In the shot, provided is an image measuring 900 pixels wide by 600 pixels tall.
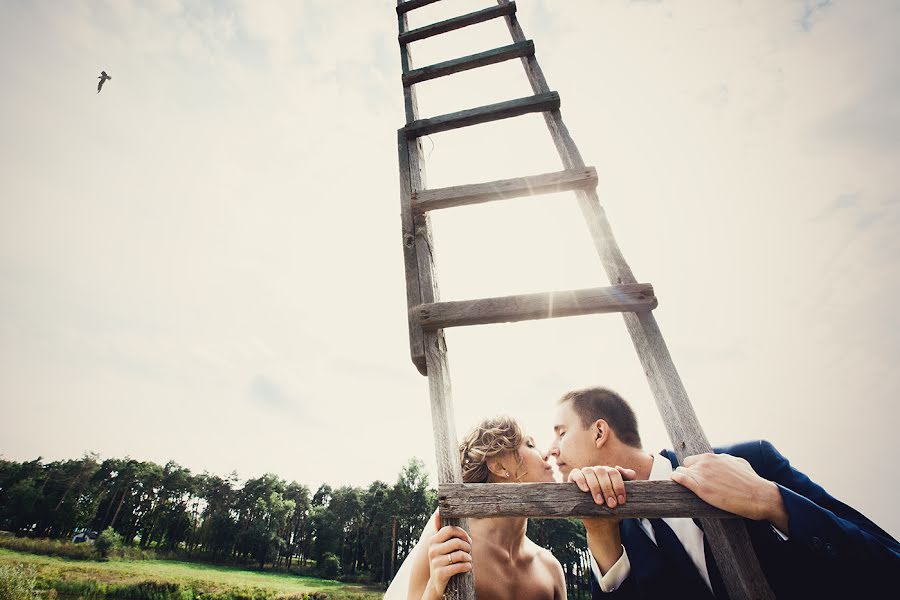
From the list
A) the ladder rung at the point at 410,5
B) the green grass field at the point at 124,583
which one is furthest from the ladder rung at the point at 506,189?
the green grass field at the point at 124,583

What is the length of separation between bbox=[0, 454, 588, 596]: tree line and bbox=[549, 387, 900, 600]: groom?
51.5 m

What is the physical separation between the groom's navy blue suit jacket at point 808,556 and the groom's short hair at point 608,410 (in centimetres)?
88

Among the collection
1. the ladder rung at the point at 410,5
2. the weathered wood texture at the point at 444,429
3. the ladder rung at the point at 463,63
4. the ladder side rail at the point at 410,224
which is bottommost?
the weathered wood texture at the point at 444,429

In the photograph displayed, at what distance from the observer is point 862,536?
1.62m

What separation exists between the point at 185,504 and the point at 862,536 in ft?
304

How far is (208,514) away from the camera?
212 ft

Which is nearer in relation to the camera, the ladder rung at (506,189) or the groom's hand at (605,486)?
the groom's hand at (605,486)

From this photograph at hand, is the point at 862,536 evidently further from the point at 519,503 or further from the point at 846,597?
the point at 519,503

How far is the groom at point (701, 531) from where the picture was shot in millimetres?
1584

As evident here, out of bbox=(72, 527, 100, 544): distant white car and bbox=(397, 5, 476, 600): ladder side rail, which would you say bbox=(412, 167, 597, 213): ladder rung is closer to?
bbox=(397, 5, 476, 600): ladder side rail

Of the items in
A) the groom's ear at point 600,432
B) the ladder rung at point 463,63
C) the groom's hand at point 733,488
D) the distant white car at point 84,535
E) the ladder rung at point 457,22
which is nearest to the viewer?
the groom's hand at point 733,488

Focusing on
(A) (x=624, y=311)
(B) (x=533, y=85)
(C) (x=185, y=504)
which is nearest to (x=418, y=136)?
(B) (x=533, y=85)

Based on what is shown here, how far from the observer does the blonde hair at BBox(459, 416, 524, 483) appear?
3.98 metres

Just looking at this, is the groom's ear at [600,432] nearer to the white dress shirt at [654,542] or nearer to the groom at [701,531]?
the groom at [701,531]
